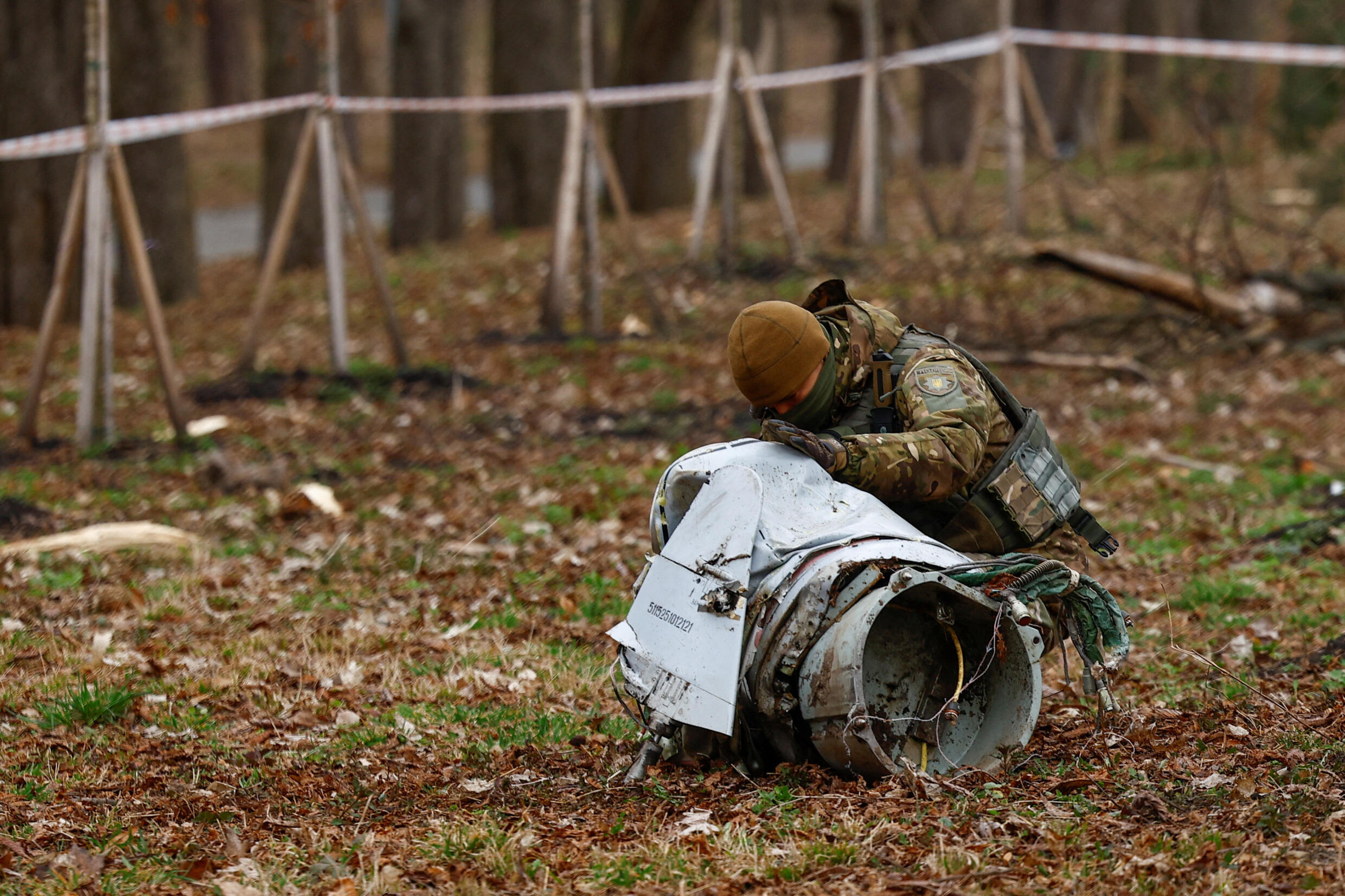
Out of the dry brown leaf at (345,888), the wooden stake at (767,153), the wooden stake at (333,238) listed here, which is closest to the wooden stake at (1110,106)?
the wooden stake at (767,153)

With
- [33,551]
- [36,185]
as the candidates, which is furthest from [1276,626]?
[36,185]

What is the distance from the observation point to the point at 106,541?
6.68m

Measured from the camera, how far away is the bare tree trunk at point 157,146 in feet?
45.2

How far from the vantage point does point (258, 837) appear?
3668 millimetres

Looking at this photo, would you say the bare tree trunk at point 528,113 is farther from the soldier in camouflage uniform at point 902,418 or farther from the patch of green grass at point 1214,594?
the soldier in camouflage uniform at point 902,418

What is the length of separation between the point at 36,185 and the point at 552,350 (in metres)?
5.17

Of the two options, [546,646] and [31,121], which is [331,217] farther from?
[546,646]

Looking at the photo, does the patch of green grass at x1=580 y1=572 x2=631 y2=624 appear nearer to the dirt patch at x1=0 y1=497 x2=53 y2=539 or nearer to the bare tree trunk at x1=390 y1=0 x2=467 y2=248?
the dirt patch at x1=0 y1=497 x2=53 y2=539

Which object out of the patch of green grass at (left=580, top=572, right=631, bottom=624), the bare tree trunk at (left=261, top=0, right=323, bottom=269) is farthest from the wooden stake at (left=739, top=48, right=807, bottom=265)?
the patch of green grass at (left=580, top=572, right=631, bottom=624)

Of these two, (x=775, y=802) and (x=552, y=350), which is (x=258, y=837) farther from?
(x=552, y=350)

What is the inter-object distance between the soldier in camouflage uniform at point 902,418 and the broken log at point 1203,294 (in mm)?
5634

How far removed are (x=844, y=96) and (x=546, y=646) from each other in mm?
15106

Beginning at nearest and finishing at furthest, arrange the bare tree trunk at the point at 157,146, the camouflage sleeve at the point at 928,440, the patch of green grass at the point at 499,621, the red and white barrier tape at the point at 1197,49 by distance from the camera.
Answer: the camouflage sleeve at the point at 928,440
the patch of green grass at the point at 499,621
the red and white barrier tape at the point at 1197,49
the bare tree trunk at the point at 157,146

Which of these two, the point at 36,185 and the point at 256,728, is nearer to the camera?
the point at 256,728
